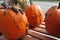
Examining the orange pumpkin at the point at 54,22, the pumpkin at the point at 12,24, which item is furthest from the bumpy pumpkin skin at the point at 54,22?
the pumpkin at the point at 12,24

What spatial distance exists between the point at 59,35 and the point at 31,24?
27 centimetres

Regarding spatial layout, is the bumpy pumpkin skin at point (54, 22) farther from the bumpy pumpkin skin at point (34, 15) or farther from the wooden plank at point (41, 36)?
the bumpy pumpkin skin at point (34, 15)

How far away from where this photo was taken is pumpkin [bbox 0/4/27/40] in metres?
0.96

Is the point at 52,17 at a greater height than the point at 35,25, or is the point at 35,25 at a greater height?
the point at 52,17

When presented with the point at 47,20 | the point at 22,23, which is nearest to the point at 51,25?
the point at 47,20

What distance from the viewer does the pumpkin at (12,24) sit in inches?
37.7

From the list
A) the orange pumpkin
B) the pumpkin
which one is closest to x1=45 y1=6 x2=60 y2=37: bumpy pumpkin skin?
the orange pumpkin

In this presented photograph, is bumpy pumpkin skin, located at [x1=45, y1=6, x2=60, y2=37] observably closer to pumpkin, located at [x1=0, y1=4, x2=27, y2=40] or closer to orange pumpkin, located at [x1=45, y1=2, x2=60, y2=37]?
orange pumpkin, located at [x1=45, y1=2, x2=60, y2=37]

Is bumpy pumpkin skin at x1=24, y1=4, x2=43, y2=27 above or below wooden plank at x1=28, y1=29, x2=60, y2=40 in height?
above

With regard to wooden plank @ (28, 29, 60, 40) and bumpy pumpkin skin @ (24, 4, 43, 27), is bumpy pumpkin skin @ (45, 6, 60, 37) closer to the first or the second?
wooden plank @ (28, 29, 60, 40)

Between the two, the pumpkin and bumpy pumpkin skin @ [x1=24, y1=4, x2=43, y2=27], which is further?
bumpy pumpkin skin @ [x1=24, y1=4, x2=43, y2=27]

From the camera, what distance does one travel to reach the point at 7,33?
972mm

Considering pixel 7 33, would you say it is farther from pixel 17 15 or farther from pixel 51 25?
pixel 51 25

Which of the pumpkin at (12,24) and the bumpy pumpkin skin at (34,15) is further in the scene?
the bumpy pumpkin skin at (34,15)
